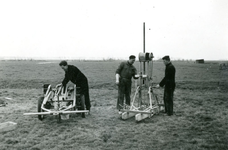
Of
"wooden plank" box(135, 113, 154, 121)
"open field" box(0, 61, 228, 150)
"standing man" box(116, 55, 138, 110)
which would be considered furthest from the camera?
"standing man" box(116, 55, 138, 110)

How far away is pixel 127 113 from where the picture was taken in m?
7.28

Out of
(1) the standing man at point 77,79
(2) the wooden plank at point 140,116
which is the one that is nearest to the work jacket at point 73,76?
(1) the standing man at point 77,79

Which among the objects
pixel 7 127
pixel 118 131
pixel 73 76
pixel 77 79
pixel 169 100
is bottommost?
pixel 118 131

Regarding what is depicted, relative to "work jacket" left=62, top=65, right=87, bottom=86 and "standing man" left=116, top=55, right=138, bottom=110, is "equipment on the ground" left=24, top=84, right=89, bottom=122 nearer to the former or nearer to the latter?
"work jacket" left=62, top=65, right=87, bottom=86

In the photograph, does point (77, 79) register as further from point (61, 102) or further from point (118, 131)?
point (118, 131)

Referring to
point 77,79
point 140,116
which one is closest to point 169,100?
point 140,116

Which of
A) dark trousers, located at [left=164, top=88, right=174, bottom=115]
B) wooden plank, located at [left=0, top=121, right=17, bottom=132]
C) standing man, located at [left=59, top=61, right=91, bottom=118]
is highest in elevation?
standing man, located at [left=59, top=61, right=91, bottom=118]

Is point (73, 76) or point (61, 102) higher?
point (73, 76)

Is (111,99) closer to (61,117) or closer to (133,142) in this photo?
(61,117)

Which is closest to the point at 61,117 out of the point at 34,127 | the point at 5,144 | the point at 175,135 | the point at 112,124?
the point at 34,127

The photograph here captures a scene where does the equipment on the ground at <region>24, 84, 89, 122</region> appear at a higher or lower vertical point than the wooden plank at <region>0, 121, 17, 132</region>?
higher

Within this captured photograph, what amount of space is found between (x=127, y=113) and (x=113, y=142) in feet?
7.28

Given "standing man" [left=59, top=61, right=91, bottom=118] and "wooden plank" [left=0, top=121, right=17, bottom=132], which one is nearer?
"wooden plank" [left=0, top=121, right=17, bottom=132]

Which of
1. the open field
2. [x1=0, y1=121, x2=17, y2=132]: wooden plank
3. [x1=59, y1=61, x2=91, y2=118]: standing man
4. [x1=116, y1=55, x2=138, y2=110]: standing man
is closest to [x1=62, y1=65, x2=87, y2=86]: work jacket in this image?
[x1=59, y1=61, x2=91, y2=118]: standing man
